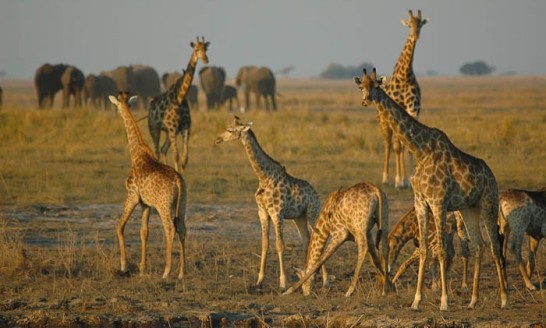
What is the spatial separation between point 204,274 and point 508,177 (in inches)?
326

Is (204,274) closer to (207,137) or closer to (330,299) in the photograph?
(330,299)

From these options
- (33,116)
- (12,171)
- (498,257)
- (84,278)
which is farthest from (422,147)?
(33,116)

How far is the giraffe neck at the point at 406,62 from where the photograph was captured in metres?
15.7

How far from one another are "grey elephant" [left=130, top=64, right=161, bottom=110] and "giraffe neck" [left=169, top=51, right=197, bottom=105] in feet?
103

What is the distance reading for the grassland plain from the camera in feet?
27.1

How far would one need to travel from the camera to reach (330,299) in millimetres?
8867

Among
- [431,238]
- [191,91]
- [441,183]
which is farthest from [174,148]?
[191,91]

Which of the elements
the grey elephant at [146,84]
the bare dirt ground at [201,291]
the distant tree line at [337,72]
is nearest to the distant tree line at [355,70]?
the distant tree line at [337,72]

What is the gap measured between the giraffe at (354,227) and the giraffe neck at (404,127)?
0.60 metres

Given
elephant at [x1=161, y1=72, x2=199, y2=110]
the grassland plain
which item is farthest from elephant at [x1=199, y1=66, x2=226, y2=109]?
the grassland plain

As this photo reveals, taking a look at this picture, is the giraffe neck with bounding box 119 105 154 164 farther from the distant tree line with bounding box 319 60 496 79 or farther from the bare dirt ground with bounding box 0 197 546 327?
the distant tree line with bounding box 319 60 496 79

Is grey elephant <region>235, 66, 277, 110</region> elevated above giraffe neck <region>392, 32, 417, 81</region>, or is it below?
below

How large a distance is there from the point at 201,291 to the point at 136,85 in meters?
39.3

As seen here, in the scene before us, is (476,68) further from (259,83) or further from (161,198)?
(161,198)
